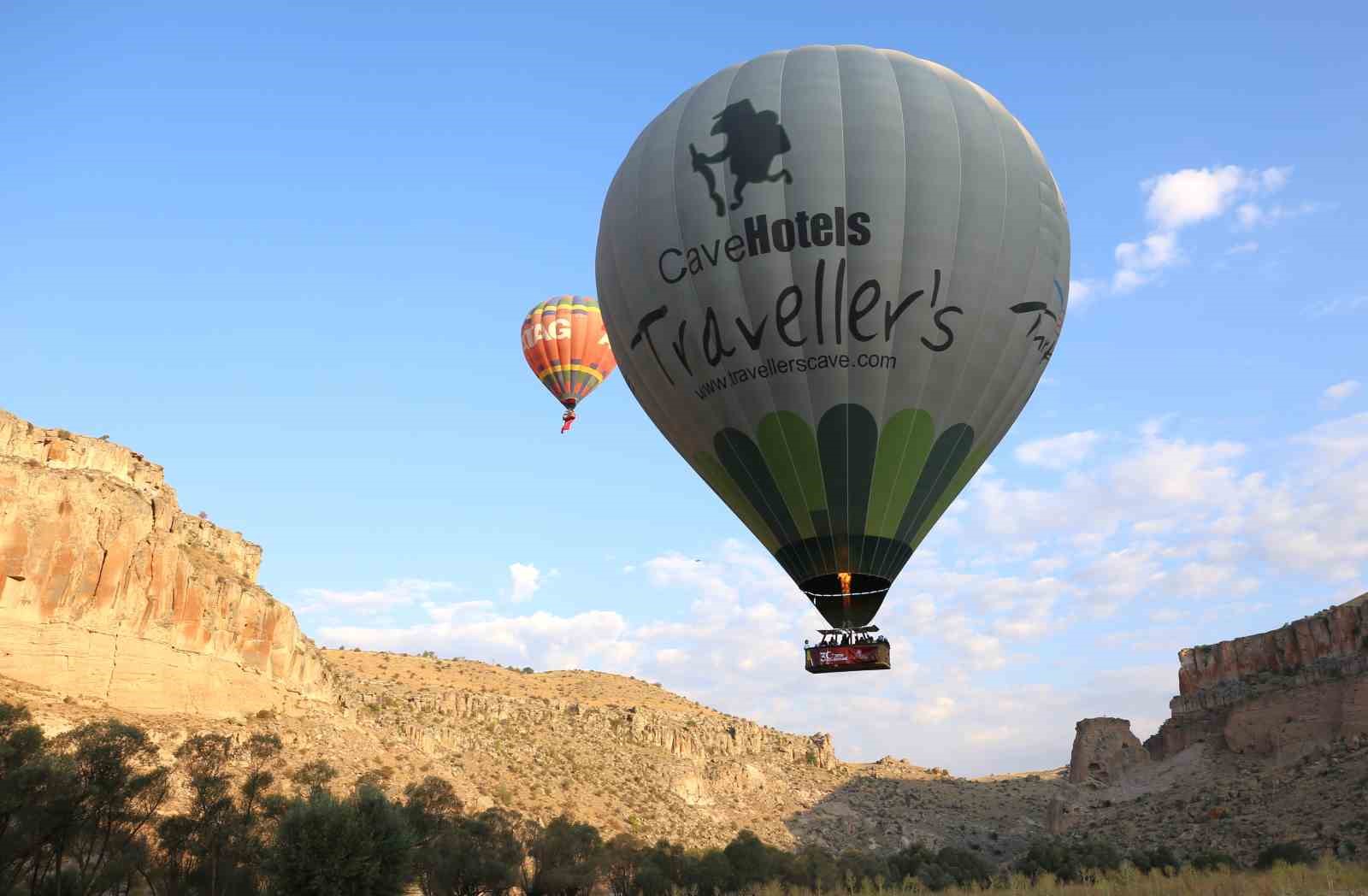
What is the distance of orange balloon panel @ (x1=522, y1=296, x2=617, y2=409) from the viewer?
173 ft

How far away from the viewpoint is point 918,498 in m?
24.4

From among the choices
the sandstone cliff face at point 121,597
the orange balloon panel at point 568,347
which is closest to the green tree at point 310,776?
the sandstone cliff face at point 121,597

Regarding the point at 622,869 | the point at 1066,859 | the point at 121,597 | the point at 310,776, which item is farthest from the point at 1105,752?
the point at 121,597

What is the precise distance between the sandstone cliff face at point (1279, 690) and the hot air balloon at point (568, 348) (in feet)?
215

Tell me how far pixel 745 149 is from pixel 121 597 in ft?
155

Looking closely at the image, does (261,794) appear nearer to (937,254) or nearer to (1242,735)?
(937,254)

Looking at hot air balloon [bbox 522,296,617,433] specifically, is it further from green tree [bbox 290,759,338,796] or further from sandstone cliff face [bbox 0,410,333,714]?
sandstone cliff face [bbox 0,410,333,714]

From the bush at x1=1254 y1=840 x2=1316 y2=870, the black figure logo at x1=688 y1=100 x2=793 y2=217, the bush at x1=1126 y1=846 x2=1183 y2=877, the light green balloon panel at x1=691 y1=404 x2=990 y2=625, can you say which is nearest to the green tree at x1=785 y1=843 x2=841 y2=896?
the bush at x1=1126 y1=846 x2=1183 y2=877

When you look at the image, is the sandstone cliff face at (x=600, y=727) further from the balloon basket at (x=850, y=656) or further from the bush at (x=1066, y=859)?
the balloon basket at (x=850, y=656)

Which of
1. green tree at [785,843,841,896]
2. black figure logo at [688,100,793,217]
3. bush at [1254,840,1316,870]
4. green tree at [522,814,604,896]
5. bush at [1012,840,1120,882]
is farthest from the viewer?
bush at [1012,840,1120,882]

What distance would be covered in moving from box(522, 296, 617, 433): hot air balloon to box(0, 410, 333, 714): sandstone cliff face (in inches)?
988

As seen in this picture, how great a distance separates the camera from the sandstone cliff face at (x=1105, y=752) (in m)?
102

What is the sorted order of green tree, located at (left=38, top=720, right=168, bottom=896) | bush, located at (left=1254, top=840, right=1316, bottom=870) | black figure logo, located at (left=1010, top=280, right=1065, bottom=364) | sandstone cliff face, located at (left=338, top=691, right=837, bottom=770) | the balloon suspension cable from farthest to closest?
1. sandstone cliff face, located at (left=338, top=691, right=837, bottom=770)
2. bush, located at (left=1254, top=840, right=1316, bottom=870)
3. green tree, located at (left=38, top=720, right=168, bottom=896)
4. black figure logo, located at (left=1010, top=280, right=1065, bottom=364)
5. the balloon suspension cable

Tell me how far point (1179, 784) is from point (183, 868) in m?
80.5
